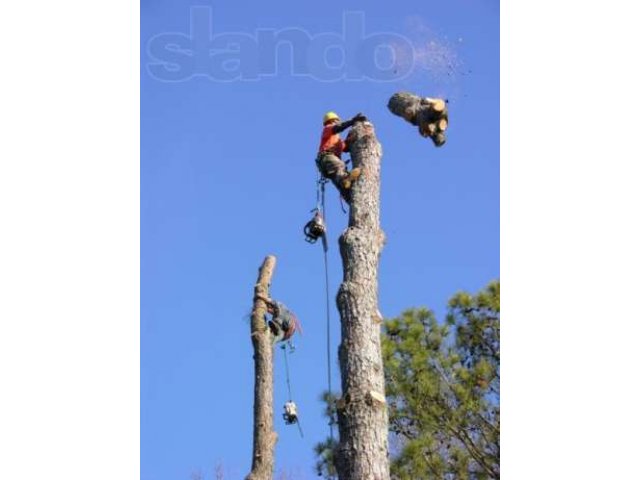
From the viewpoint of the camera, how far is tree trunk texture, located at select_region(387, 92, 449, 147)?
5152 mm

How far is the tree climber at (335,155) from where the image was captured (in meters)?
5.06

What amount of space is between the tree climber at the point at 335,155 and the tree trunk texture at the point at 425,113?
0.63 ft

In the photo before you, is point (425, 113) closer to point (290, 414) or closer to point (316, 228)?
point (316, 228)

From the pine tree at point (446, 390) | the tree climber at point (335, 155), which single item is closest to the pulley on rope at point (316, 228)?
the tree climber at point (335, 155)

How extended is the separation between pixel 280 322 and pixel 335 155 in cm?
214

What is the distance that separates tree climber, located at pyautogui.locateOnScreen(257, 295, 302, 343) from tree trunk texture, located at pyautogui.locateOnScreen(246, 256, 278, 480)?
0.05 metres

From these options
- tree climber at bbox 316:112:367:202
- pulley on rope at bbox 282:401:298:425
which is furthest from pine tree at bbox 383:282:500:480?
tree climber at bbox 316:112:367:202

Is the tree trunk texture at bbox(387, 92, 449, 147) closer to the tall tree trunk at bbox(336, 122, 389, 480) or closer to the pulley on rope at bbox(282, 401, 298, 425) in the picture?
the tall tree trunk at bbox(336, 122, 389, 480)

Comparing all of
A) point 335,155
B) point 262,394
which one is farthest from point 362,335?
point 262,394
